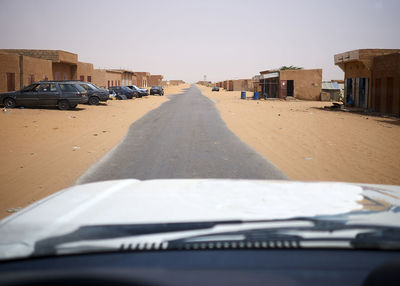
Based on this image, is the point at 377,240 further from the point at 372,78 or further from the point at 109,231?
the point at 372,78

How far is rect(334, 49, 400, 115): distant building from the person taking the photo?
2216 cm

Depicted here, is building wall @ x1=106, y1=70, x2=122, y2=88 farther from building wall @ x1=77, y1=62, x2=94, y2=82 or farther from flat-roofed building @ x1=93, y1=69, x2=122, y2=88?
building wall @ x1=77, y1=62, x2=94, y2=82

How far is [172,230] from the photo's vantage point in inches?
57.9

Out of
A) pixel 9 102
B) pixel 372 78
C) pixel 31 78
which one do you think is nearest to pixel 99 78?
pixel 31 78

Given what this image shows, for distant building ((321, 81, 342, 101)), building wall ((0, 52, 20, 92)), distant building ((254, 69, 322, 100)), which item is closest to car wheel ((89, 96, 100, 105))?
building wall ((0, 52, 20, 92))

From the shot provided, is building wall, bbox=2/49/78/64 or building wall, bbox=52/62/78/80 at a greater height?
building wall, bbox=2/49/78/64

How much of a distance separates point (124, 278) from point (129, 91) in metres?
40.8

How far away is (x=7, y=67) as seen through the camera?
26.4 metres

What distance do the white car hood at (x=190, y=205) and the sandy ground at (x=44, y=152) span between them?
3.83 m

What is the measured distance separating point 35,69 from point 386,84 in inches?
1019

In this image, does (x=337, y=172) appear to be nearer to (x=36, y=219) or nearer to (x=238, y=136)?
(x=238, y=136)

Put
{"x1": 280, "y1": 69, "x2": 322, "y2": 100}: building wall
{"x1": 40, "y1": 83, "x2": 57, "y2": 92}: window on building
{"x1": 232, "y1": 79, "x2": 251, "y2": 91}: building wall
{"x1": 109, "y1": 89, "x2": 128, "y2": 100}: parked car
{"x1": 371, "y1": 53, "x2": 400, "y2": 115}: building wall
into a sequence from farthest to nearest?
{"x1": 232, "y1": 79, "x2": 251, "y2": 91}: building wall
{"x1": 280, "y1": 69, "x2": 322, "y2": 100}: building wall
{"x1": 109, "y1": 89, "x2": 128, "y2": 100}: parked car
{"x1": 40, "y1": 83, "x2": 57, "y2": 92}: window on building
{"x1": 371, "y1": 53, "x2": 400, "y2": 115}: building wall

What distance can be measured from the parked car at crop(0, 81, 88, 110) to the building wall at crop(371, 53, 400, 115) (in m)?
18.6

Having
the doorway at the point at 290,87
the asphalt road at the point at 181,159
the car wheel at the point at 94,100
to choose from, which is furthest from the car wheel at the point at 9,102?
the doorway at the point at 290,87
